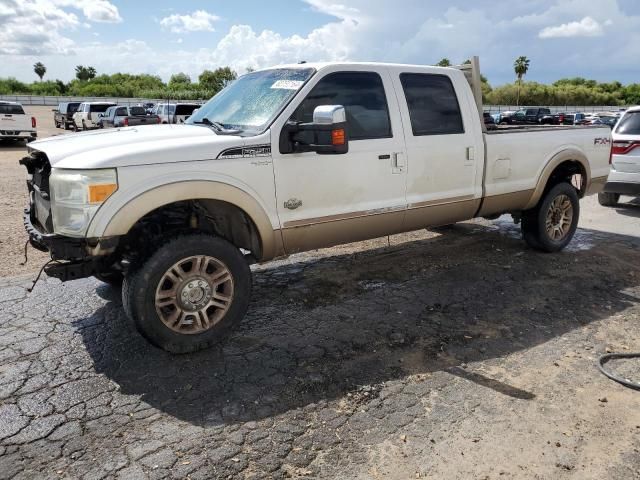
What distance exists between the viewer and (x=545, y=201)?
6.43 m

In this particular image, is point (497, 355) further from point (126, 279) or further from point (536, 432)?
point (126, 279)

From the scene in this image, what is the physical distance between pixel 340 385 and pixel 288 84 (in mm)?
2473

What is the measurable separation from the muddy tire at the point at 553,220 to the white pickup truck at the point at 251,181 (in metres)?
0.95

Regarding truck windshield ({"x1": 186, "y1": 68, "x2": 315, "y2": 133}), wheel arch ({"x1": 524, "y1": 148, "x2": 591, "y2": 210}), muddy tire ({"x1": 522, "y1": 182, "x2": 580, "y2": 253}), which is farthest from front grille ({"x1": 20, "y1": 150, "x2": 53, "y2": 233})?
muddy tire ({"x1": 522, "y1": 182, "x2": 580, "y2": 253})

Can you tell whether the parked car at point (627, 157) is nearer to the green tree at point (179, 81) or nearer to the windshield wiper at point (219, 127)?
the windshield wiper at point (219, 127)

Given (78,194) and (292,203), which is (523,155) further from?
(78,194)

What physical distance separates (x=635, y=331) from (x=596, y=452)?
193 cm

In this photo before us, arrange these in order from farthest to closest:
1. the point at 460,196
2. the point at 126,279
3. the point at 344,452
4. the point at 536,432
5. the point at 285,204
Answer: the point at 460,196 → the point at 285,204 → the point at 126,279 → the point at 536,432 → the point at 344,452

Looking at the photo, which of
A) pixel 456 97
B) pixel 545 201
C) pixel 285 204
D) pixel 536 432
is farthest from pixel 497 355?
pixel 545 201

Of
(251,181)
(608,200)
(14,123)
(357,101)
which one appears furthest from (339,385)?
(14,123)

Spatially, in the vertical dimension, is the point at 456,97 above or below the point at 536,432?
above

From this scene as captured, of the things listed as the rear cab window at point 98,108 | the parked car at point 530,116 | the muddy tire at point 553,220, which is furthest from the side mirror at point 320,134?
the parked car at point 530,116

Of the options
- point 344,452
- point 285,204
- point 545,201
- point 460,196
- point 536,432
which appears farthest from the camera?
point 545,201

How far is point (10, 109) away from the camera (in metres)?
20.2
